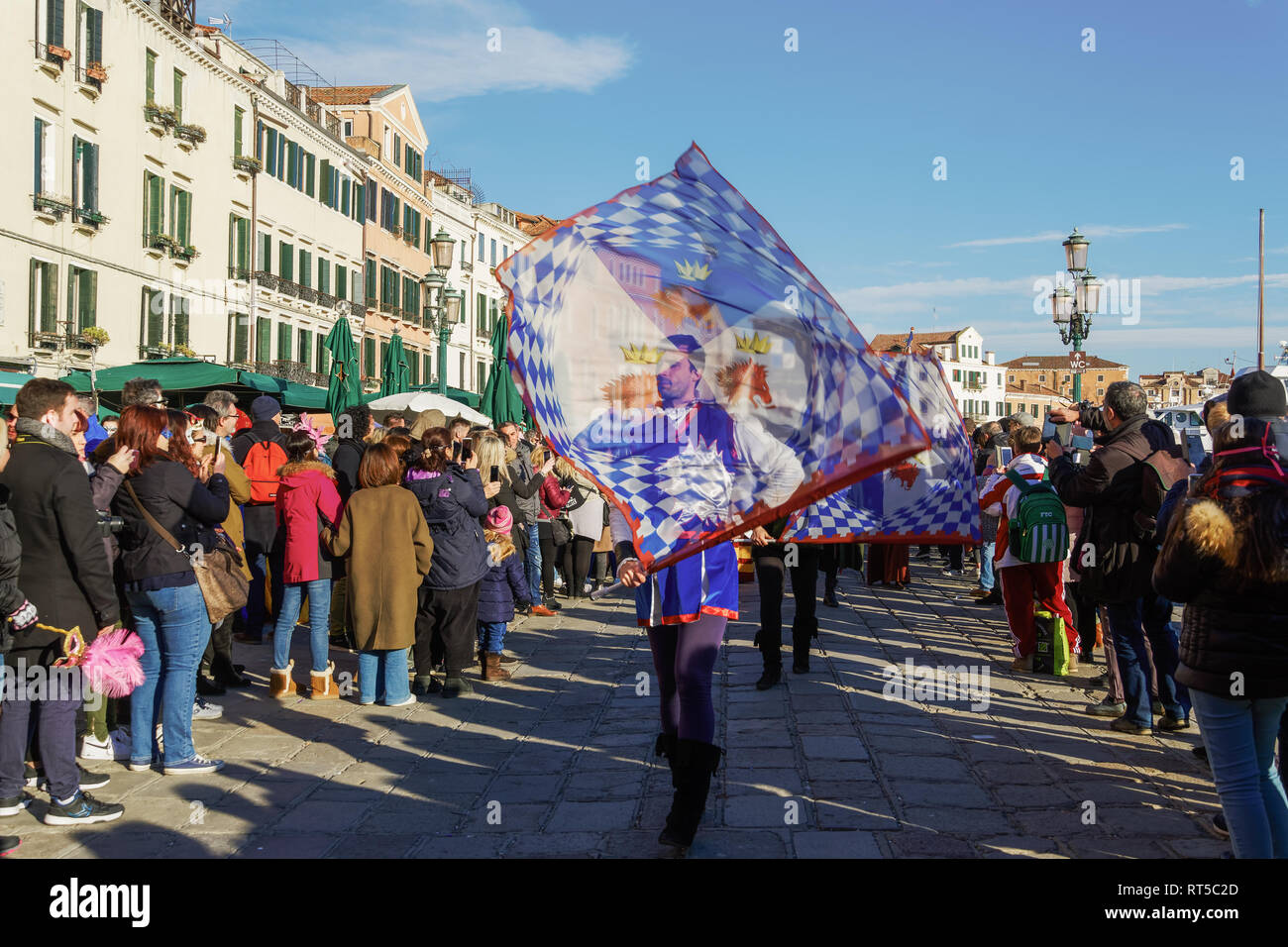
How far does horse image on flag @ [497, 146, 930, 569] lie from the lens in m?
4.17

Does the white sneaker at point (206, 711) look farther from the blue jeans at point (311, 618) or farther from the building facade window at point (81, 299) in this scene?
the building facade window at point (81, 299)

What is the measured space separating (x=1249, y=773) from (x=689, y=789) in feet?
7.08

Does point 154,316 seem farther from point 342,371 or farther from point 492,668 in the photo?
point 492,668

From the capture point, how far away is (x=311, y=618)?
332 inches

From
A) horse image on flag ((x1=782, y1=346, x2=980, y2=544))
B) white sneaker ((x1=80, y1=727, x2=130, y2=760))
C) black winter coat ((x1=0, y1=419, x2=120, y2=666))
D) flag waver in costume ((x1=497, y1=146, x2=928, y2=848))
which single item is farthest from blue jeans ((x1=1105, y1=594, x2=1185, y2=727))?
white sneaker ((x1=80, y1=727, x2=130, y2=760))

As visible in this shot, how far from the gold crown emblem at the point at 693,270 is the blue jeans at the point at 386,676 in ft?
15.0

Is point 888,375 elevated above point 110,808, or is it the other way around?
point 888,375

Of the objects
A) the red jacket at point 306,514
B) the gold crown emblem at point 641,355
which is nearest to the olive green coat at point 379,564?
the red jacket at point 306,514

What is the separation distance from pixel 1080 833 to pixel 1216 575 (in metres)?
1.70

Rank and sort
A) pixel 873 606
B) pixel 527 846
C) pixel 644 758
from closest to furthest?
pixel 527 846 < pixel 644 758 < pixel 873 606
